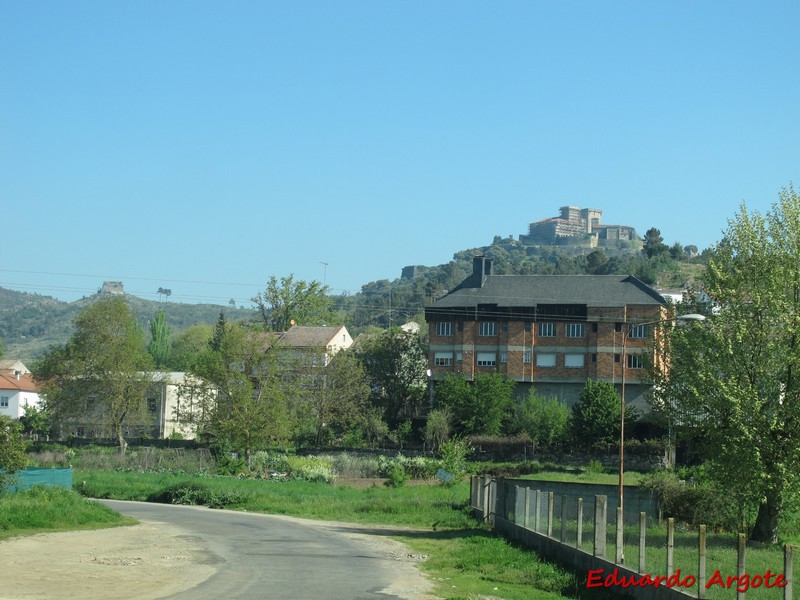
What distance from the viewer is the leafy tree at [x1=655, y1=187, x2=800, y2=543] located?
100ft

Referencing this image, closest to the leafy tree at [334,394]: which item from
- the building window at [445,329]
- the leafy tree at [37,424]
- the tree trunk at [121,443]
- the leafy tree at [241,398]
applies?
the building window at [445,329]

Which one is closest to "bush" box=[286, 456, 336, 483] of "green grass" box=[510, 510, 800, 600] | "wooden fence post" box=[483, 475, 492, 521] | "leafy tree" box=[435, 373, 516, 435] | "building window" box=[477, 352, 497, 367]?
"leafy tree" box=[435, 373, 516, 435]

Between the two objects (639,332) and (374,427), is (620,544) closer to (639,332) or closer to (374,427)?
(639,332)

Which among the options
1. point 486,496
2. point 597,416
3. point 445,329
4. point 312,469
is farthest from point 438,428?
point 486,496

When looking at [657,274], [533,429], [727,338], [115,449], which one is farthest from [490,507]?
[657,274]

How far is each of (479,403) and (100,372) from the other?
105 feet

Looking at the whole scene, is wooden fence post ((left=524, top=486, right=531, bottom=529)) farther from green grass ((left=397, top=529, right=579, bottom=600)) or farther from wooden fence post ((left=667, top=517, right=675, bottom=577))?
wooden fence post ((left=667, top=517, right=675, bottom=577))

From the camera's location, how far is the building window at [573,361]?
272ft

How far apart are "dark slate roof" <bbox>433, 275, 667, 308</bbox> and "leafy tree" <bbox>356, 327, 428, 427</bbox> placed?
763cm

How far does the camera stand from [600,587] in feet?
66.9

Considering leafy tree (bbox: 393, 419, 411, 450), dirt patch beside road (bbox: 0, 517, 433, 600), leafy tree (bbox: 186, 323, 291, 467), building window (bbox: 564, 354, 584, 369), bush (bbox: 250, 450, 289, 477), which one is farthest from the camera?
leafy tree (bbox: 393, 419, 411, 450)

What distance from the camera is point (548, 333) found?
83.9m

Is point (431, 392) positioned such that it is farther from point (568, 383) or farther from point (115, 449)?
point (115, 449)

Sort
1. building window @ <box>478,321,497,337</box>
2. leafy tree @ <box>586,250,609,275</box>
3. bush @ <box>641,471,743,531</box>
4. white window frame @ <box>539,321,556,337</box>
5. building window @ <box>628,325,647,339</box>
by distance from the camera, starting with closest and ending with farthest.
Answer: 1. bush @ <box>641,471,743,531</box>
2. building window @ <box>628,325,647,339</box>
3. white window frame @ <box>539,321,556,337</box>
4. building window @ <box>478,321,497,337</box>
5. leafy tree @ <box>586,250,609,275</box>
